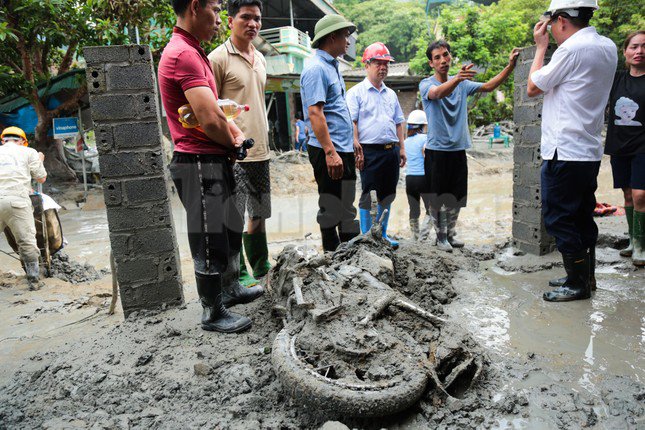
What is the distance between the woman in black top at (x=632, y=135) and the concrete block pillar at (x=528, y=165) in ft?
2.18

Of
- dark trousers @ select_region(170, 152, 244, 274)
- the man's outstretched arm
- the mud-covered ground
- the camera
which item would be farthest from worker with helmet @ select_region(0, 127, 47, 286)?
the man's outstretched arm

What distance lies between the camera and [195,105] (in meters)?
2.61

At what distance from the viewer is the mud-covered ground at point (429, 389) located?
2.15 meters

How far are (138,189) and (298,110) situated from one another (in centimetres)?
1629

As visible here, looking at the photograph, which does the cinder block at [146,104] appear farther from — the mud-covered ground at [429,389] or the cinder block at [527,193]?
the cinder block at [527,193]

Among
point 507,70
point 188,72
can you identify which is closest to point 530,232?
point 507,70

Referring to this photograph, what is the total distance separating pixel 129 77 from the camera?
3.32 meters

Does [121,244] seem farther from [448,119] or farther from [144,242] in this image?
[448,119]

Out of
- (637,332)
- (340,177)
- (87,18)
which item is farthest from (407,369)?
(87,18)

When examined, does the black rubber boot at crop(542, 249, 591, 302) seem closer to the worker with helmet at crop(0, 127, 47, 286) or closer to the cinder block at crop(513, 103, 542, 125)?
the cinder block at crop(513, 103, 542, 125)

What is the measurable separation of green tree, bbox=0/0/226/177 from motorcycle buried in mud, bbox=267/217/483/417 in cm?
879

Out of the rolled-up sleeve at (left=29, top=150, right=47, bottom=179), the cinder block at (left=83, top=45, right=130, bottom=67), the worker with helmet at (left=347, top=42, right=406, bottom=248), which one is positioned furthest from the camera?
the rolled-up sleeve at (left=29, top=150, right=47, bottom=179)

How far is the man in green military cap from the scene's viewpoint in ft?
12.6

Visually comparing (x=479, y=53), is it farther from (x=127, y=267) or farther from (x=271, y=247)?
(x=127, y=267)
